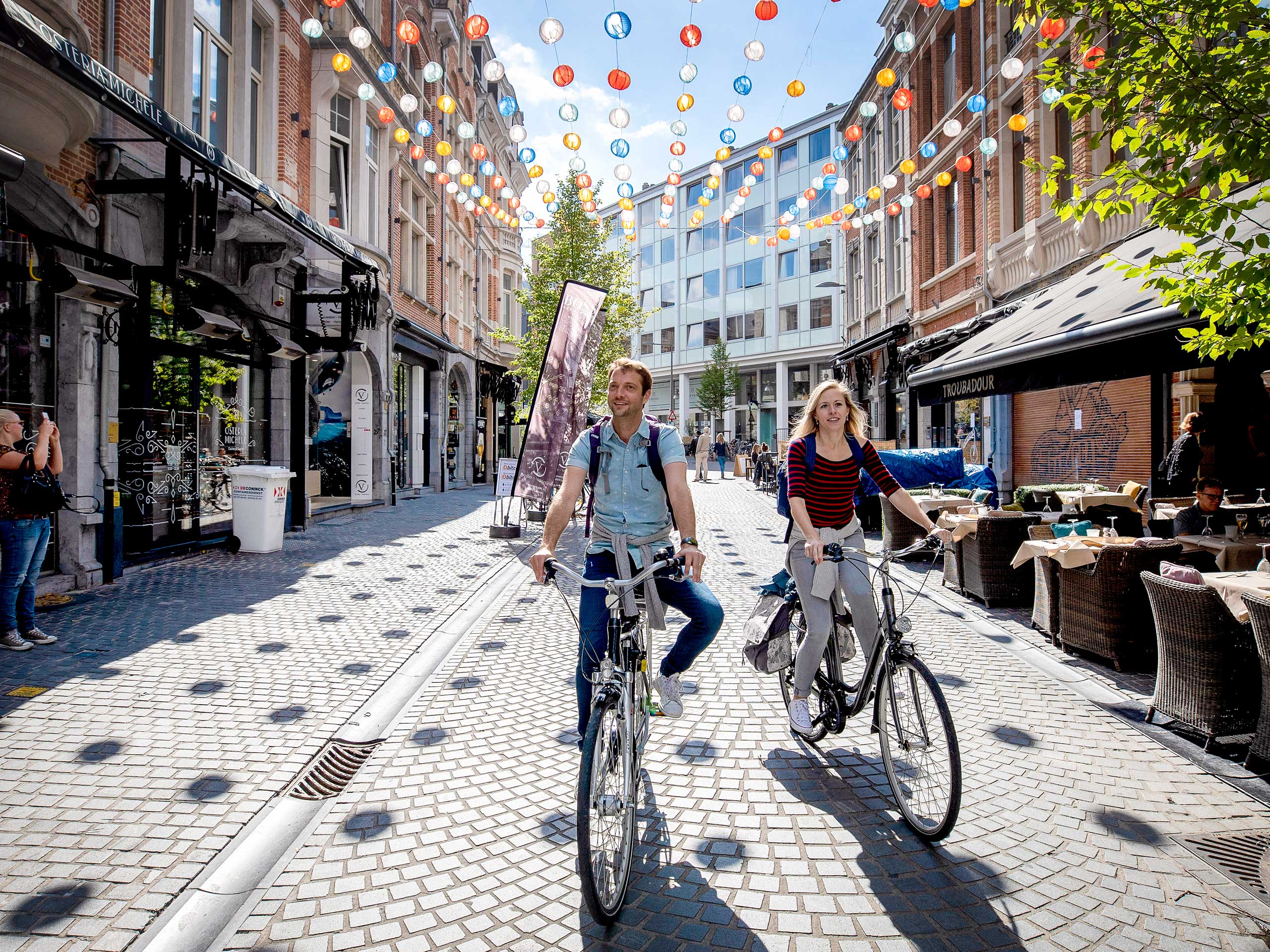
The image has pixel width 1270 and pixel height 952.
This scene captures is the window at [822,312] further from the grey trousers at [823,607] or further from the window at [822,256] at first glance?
the grey trousers at [823,607]

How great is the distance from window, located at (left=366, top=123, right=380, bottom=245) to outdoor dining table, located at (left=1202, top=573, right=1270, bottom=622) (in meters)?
16.9

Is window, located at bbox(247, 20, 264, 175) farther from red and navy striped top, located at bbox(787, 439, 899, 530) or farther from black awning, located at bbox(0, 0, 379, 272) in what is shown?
red and navy striped top, located at bbox(787, 439, 899, 530)

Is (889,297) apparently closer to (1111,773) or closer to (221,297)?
(221,297)

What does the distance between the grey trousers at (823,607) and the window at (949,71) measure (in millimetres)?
19339

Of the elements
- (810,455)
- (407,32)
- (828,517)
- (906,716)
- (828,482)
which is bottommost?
(906,716)

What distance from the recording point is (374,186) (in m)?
17.7

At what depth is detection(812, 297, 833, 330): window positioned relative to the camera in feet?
133

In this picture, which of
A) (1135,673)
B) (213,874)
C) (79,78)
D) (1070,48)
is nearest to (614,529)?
(213,874)

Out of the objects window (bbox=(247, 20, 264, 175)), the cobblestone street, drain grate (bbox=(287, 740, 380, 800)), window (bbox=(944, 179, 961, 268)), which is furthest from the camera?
window (bbox=(944, 179, 961, 268))

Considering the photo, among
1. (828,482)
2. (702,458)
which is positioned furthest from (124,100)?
(702,458)

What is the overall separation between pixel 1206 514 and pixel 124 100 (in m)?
9.60

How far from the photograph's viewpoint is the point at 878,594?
7.32m

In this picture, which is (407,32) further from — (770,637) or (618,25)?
(770,637)

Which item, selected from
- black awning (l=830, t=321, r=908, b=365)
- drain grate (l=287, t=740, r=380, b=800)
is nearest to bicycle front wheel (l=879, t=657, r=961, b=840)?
drain grate (l=287, t=740, r=380, b=800)
